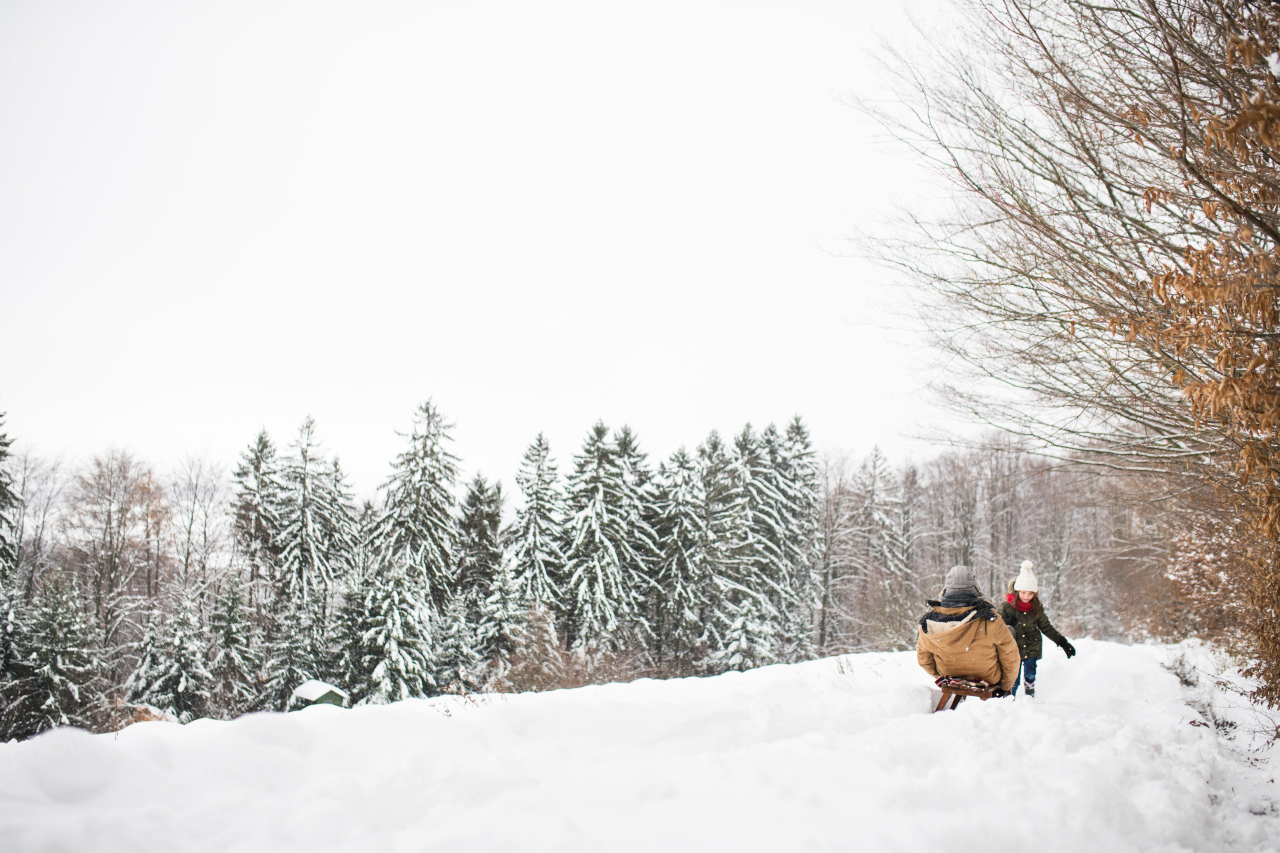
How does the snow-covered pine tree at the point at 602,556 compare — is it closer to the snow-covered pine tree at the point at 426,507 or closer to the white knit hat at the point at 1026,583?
the snow-covered pine tree at the point at 426,507

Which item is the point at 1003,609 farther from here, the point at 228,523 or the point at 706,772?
the point at 228,523

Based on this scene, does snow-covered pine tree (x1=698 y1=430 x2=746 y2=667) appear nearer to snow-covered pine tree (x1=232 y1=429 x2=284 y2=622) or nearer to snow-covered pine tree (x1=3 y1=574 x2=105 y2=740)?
snow-covered pine tree (x1=232 y1=429 x2=284 y2=622)

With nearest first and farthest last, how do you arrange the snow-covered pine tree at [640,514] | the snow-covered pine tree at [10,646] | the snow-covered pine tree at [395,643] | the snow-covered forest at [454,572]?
the snow-covered pine tree at [10,646] → the snow-covered forest at [454,572] → the snow-covered pine tree at [395,643] → the snow-covered pine tree at [640,514]

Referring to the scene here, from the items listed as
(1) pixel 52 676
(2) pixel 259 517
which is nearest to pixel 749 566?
(2) pixel 259 517

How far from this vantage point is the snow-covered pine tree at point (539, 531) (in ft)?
86.8

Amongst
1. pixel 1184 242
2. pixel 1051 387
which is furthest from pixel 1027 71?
pixel 1051 387

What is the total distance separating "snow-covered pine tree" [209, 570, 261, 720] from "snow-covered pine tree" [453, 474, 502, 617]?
8345 millimetres

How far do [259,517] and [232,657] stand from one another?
6541 millimetres

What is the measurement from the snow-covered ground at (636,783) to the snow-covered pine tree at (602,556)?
20.6 meters

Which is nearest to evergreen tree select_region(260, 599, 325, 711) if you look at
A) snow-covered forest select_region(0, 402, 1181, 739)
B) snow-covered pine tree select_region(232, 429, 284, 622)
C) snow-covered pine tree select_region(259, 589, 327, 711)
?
snow-covered pine tree select_region(259, 589, 327, 711)

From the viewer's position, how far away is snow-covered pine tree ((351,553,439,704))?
20.7 metres

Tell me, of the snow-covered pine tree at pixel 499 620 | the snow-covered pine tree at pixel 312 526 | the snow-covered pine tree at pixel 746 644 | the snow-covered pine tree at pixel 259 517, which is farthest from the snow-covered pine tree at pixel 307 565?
the snow-covered pine tree at pixel 746 644

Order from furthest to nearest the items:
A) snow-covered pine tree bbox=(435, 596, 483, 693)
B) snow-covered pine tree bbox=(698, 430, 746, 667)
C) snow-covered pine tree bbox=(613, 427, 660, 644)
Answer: snow-covered pine tree bbox=(613, 427, 660, 644) → snow-covered pine tree bbox=(698, 430, 746, 667) → snow-covered pine tree bbox=(435, 596, 483, 693)

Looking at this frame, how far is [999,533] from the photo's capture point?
35000 millimetres
